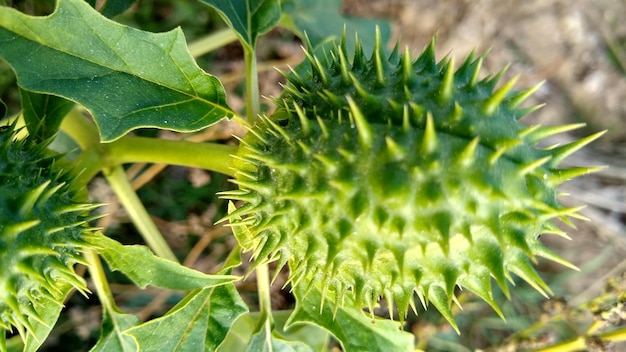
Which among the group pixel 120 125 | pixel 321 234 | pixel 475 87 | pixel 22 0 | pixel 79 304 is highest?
pixel 22 0

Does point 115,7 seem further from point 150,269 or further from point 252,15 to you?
point 150,269

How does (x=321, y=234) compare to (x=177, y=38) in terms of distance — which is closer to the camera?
(x=321, y=234)

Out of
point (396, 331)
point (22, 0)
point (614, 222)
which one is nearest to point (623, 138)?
point (614, 222)

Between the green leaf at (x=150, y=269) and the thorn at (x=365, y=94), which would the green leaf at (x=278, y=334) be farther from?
the thorn at (x=365, y=94)

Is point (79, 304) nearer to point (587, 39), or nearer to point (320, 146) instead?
point (320, 146)

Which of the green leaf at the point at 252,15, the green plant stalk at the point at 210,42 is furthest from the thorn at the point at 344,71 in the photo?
the green plant stalk at the point at 210,42

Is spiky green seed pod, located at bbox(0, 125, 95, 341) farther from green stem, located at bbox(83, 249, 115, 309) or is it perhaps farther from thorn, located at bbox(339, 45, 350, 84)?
thorn, located at bbox(339, 45, 350, 84)

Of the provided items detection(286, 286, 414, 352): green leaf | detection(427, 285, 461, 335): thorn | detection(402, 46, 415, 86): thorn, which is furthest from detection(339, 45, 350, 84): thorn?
detection(286, 286, 414, 352): green leaf
